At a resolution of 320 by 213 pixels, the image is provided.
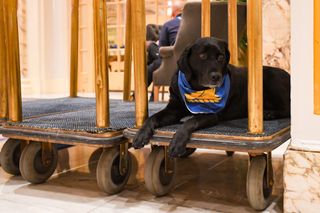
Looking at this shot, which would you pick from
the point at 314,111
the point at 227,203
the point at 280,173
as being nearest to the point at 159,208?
the point at 227,203

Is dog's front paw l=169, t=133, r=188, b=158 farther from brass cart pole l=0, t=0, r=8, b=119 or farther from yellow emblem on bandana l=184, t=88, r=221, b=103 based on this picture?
brass cart pole l=0, t=0, r=8, b=119

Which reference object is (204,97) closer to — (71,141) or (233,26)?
(71,141)

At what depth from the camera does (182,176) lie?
1.74 m

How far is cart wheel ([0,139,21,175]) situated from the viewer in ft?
5.45

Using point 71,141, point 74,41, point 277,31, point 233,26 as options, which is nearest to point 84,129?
point 71,141

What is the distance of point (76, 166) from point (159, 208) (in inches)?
27.9

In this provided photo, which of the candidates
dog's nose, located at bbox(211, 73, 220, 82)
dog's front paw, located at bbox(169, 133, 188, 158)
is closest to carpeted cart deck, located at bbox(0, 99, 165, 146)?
dog's front paw, located at bbox(169, 133, 188, 158)

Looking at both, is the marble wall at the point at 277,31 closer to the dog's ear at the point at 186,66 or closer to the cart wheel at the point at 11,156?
the dog's ear at the point at 186,66

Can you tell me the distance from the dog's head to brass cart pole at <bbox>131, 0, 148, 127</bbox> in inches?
6.0

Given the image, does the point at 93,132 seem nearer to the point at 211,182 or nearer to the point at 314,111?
the point at 211,182

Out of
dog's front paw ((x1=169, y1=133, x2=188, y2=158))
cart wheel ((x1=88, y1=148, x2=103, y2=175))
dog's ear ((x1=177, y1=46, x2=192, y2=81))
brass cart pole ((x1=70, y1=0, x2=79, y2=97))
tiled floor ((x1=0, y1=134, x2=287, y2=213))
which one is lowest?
tiled floor ((x1=0, y1=134, x2=287, y2=213))

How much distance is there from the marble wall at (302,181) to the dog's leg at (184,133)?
27 centimetres

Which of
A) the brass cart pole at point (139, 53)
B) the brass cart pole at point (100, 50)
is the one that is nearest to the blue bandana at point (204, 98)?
the brass cart pole at point (139, 53)

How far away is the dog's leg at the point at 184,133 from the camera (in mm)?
1254
